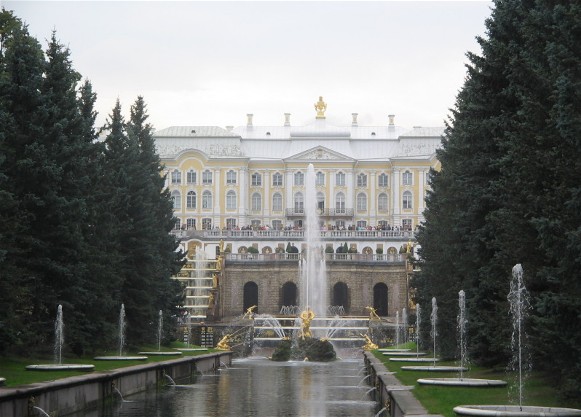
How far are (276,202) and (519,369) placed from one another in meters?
87.9

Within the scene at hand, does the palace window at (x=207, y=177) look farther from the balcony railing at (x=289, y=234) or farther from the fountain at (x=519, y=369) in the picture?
the fountain at (x=519, y=369)

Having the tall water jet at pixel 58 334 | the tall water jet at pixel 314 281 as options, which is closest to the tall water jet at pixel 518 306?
the tall water jet at pixel 58 334

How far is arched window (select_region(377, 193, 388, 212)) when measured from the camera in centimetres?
10494

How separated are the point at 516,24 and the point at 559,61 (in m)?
6.35

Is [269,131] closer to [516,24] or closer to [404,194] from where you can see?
[404,194]

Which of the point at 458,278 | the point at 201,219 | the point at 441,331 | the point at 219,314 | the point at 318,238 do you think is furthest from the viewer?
the point at 201,219

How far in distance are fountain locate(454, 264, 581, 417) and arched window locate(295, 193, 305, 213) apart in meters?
83.4

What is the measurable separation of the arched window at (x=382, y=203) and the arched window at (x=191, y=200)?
719 inches

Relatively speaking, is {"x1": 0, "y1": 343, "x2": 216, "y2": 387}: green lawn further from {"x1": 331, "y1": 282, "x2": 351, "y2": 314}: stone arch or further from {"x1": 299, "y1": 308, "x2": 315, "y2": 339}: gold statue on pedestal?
{"x1": 331, "y1": 282, "x2": 351, "y2": 314}: stone arch

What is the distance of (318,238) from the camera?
8319 centimetres

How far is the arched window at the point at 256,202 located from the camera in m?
106

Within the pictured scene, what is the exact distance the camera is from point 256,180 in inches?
4173

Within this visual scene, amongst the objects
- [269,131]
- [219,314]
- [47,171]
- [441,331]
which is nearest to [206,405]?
[47,171]

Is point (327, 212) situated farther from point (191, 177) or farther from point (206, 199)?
point (191, 177)
